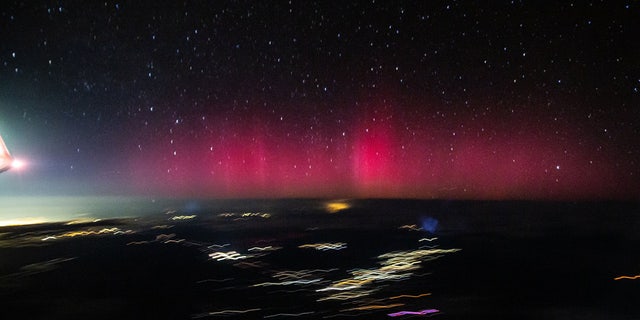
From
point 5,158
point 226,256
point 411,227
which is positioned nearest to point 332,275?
point 226,256

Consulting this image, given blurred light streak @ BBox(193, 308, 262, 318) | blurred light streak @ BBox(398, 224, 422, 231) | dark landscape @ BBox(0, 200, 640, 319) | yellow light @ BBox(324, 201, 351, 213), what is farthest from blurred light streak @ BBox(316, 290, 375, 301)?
yellow light @ BBox(324, 201, 351, 213)

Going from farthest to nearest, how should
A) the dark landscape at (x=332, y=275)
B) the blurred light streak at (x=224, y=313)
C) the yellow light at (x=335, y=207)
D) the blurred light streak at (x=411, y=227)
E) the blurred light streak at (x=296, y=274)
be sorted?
the yellow light at (x=335, y=207) → the blurred light streak at (x=411, y=227) → the blurred light streak at (x=296, y=274) → the dark landscape at (x=332, y=275) → the blurred light streak at (x=224, y=313)

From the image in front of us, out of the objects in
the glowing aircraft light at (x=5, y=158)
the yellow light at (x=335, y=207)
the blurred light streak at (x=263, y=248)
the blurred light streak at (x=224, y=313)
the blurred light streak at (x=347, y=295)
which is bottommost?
the blurred light streak at (x=347, y=295)

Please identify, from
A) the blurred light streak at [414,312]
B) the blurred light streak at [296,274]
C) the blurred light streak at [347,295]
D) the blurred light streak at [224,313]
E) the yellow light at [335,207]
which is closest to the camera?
the blurred light streak at [414,312]

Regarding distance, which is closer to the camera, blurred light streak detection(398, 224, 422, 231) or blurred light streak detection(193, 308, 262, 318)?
blurred light streak detection(193, 308, 262, 318)

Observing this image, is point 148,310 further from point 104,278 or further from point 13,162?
point 104,278

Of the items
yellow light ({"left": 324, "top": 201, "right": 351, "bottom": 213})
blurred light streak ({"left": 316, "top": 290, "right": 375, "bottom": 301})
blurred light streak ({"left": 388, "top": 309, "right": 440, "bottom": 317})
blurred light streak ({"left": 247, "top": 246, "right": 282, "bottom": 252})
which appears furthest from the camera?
yellow light ({"left": 324, "top": 201, "right": 351, "bottom": 213})

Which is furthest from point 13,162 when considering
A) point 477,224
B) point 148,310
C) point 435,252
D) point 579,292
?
point 477,224

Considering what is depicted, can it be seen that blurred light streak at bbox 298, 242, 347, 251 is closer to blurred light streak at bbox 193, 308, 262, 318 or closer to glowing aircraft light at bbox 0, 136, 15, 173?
blurred light streak at bbox 193, 308, 262, 318

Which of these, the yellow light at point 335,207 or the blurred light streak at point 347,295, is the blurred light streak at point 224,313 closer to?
the blurred light streak at point 347,295

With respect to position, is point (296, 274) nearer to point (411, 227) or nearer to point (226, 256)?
point (226, 256)

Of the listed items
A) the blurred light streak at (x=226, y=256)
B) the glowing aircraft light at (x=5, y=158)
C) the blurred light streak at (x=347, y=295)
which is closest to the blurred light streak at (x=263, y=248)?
the blurred light streak at (x=226, y=256)

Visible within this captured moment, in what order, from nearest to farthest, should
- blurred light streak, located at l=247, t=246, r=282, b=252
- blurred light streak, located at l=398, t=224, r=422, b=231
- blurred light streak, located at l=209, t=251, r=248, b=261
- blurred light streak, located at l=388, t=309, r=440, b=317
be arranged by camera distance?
blurred light streak, located at l=388, t=309, r=440, b=317 → blurred light streak, located at l=209, t=251, r=248, b=261 → blurred light streak, located at l=247, t=246, r=282, b=252 → blurred light streak, located at l=398, t=224, r=422, b=231
